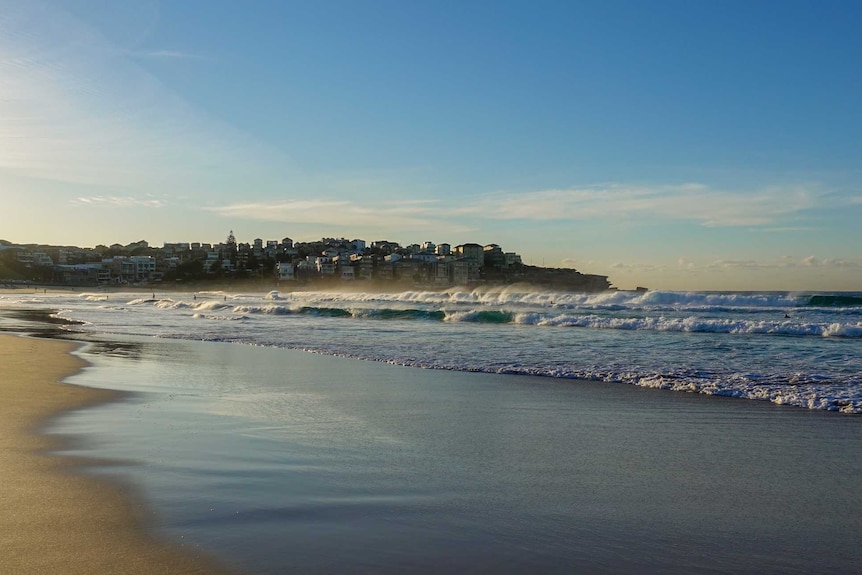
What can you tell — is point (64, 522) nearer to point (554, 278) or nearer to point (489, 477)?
Result: point (489, 477)

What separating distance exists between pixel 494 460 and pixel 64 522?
3.02 meters

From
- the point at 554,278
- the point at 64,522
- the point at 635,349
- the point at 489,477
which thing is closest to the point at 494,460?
the point at 489,477

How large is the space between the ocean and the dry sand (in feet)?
0.61

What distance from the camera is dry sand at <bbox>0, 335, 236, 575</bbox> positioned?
3.12 m

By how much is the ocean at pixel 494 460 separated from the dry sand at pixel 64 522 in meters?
0.18

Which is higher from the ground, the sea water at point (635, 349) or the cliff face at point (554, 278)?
the cliff face at point (554, 278)

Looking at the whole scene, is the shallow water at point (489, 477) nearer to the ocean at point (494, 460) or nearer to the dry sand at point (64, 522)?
the ocean at point (494, 460)

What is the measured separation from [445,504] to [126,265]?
138945mm

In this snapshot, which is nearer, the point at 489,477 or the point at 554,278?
the point at 489,477

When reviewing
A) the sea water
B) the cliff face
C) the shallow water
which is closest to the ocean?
the shallow water

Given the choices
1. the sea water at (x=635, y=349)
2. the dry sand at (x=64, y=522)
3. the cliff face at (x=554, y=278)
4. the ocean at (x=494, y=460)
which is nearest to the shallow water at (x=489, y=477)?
the ocean at (x=494, y=460)

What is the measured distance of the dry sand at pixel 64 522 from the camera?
3.12 meters

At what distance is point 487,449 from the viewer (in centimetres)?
564

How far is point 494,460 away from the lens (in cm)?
527
